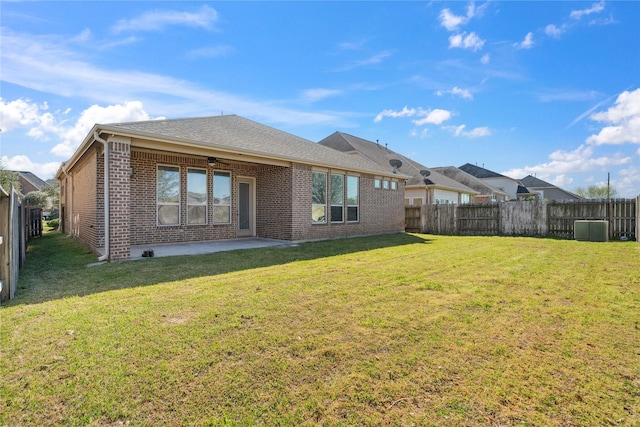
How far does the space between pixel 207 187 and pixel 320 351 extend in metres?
9.22

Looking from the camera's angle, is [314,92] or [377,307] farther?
[314,92]

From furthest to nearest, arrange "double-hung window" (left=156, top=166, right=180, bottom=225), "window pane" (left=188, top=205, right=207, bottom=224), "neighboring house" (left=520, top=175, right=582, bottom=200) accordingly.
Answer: "neighboring house" (left=520, top=175, right=582, bottom=200) < "window pane" (left=188, top=205, right=207, bottom=224) < "double-hung window" (left=156, top=166, right=180, bottom=225)

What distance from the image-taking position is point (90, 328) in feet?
11.2

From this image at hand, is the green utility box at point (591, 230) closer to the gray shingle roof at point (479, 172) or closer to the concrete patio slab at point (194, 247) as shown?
the concrete patio slab at point (194, 247)

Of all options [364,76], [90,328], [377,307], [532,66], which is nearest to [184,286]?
[90,328]

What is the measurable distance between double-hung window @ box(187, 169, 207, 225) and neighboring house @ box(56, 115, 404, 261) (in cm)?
3

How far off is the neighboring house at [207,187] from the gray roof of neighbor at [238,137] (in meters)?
0.03

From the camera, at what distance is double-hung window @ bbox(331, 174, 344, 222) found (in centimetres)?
1299

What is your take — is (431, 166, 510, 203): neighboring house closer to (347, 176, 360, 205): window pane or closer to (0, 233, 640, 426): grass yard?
(347, 176, 360, 205): window pane

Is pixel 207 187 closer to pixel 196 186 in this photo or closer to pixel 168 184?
pixel 196 186

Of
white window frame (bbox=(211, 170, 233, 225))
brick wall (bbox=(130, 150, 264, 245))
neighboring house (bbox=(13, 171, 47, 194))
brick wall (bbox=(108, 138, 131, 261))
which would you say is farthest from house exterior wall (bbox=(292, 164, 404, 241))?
neighboring house (bbox=(13, 171, 47, 194))

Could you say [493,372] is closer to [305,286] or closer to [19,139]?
[305,286]

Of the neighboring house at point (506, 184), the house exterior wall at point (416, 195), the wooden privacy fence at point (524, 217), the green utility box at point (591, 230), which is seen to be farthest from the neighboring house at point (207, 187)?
the neighboring house at point (506, 184)

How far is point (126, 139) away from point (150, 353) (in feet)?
21.0
